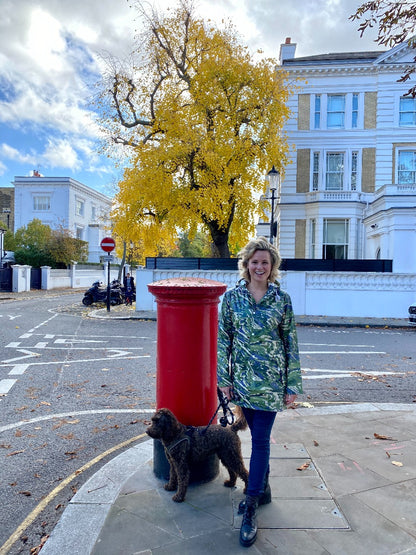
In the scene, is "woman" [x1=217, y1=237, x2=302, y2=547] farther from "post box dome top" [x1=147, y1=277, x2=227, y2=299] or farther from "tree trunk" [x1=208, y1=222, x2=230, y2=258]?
"tree trunk" [x1=208, y1=222, x2=230, y2=258]

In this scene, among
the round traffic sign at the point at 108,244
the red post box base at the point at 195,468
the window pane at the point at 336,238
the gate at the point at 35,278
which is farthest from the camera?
the gate at the point at 35,278

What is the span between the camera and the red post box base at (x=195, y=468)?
10.8ft

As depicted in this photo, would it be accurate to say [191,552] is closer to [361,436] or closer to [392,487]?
[392,487]

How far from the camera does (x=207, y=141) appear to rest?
1755 centimetres

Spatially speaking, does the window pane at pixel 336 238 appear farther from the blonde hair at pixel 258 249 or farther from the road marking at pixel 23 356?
the blonde hair at pixel 258 249

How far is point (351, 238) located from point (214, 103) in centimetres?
1088

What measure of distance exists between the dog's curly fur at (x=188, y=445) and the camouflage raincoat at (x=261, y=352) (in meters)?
0.44

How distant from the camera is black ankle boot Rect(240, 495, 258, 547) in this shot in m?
2.54

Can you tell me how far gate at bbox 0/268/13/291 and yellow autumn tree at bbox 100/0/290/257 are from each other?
11.1 metres

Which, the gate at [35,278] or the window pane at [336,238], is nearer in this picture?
the window pane at [336,238]

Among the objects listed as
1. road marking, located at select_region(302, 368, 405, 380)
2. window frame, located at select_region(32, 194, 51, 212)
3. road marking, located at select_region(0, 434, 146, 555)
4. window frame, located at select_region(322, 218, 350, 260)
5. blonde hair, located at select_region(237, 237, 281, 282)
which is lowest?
road marking, located at select_region(0, 434, 146, 555)

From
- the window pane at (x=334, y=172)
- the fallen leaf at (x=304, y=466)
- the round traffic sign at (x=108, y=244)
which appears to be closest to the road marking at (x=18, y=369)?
the fallen leaf at (x=304, y=466)

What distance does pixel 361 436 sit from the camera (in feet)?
14.0

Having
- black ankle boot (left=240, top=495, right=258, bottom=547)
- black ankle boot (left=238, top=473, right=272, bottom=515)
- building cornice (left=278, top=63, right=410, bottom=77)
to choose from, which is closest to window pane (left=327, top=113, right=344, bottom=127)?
building cornice (left=278, top=63, right=410, bottom=77)
